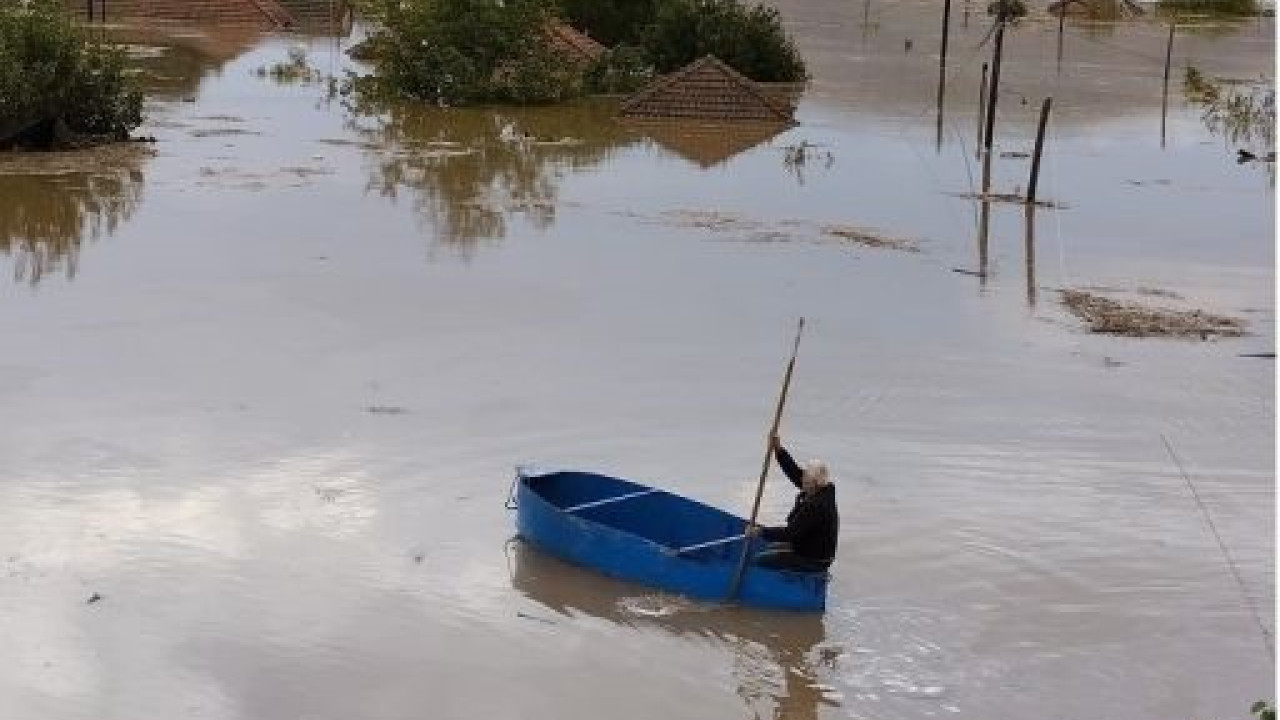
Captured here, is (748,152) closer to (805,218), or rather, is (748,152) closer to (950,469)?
(805,218)

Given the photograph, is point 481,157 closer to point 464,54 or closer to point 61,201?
point 464,54

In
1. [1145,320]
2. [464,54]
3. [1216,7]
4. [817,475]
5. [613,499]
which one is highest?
[1216,7]

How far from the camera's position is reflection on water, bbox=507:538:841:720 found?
31.7 feet

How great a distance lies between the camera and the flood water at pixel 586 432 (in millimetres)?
9820

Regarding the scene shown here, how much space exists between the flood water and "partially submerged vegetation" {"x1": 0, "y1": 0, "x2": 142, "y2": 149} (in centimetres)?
81

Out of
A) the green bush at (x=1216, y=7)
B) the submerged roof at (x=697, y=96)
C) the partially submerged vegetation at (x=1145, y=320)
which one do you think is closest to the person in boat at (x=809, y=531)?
the partially submerged vegetation at (x=1145, y=320)

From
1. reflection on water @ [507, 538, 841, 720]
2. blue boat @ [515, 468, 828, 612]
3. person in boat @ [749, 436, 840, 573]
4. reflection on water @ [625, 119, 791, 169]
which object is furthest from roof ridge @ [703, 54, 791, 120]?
person in boat @ [749, 436, 840, 573]

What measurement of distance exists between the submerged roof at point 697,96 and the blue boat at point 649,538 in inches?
943

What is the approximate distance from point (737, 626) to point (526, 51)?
89.0 ft

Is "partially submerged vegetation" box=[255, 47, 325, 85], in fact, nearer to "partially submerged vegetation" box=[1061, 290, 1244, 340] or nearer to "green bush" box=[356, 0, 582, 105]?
"green bush" box=[356, 0, 582, 105]

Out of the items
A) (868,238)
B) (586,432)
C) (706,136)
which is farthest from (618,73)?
(586,432)

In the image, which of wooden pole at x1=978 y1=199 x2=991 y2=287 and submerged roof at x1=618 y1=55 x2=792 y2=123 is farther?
submerged roof at x1=618 y1=55 x2=792 y2=123

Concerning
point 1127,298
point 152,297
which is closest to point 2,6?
point 152,297

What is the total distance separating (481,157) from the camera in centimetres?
2939
